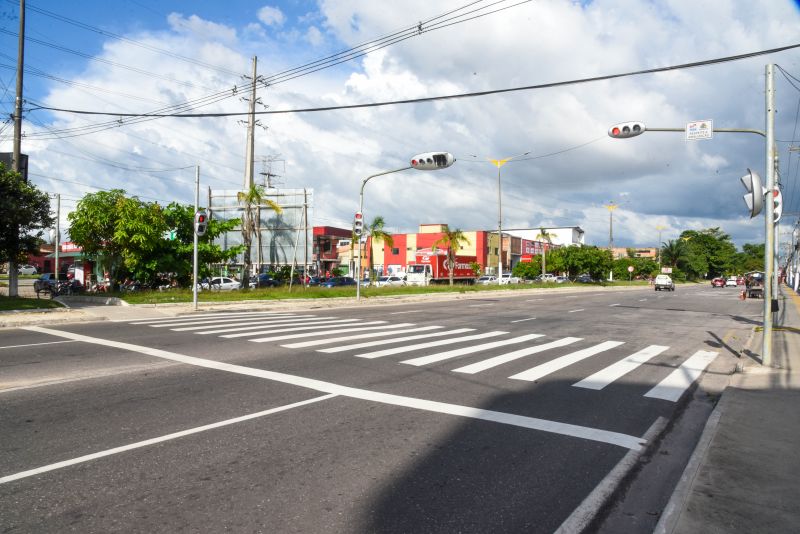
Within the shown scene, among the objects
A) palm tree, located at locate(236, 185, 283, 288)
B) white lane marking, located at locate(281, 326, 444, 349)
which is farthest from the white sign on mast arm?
palm tree, located at locate(236, 185, 283, 288)

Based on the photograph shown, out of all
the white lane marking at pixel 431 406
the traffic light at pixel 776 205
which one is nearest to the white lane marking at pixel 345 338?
the white lane marking at pixel 431 406

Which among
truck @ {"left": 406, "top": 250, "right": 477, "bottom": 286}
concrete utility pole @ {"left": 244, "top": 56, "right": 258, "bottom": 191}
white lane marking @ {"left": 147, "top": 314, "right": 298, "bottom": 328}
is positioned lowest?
white lane marking @ {"left": 147, "top": 314, "right": 298, "bottom": 328}

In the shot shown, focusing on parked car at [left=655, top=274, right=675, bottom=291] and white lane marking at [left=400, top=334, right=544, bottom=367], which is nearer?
white lane marking at [left=400, top=334, right=544, bottom=367]

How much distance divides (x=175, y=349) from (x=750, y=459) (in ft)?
31.9

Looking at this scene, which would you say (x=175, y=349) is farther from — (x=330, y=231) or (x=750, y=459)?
(x=330, y=231)

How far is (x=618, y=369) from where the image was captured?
912cm

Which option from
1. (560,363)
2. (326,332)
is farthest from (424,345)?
(326,332)

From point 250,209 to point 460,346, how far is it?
23.8 metres

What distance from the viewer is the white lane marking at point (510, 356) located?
28.5 ft

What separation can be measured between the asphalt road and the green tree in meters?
8.52

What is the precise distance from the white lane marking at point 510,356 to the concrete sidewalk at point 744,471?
3.55 metres

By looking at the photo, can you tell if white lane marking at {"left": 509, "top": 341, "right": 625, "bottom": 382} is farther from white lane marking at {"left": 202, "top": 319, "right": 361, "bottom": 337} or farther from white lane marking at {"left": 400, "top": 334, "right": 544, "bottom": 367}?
white lane marking at {"left": 202, "top": 319, "right": 361, "bottom": 337}

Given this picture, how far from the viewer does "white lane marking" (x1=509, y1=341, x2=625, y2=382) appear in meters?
8.27

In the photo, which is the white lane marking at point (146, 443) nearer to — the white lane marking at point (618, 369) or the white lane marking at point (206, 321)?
the white lane marking at point (618, 369)
